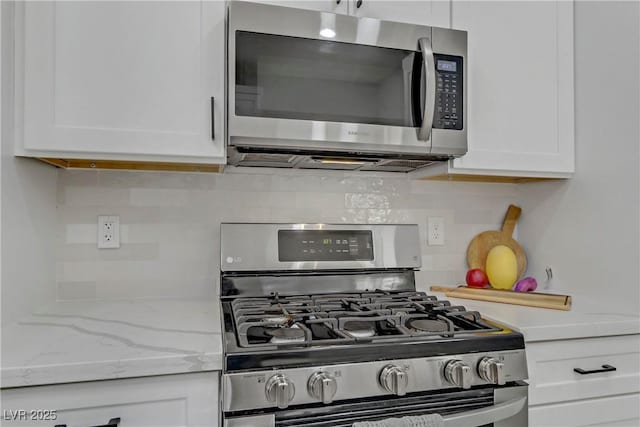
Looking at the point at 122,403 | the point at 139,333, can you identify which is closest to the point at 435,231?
the point at 139,333

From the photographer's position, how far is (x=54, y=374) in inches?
33.7

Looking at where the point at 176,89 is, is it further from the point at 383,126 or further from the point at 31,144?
the point at 383,126

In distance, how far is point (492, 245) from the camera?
1823 mm

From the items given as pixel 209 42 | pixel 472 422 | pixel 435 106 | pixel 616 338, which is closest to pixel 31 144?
pixel 209 42

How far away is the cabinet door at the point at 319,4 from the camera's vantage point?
133 cm

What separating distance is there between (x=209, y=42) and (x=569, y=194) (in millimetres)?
1415

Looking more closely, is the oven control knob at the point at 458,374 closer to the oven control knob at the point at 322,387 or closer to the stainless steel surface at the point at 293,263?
the oven control knob at the point at 322,387

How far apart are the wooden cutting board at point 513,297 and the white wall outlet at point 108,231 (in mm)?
1222

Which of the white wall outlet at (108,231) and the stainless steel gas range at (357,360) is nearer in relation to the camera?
the stainless steel gas range at (357,360)

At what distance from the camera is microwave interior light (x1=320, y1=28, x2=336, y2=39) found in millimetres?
1281

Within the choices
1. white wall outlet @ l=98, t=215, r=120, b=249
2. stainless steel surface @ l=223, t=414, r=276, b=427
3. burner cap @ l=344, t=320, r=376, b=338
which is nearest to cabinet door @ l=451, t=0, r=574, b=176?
burner cap @ l=344, t=320, r=376, b=338

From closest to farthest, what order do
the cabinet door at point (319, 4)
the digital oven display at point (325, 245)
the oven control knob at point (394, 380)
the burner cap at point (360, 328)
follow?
the oven control knob at point (394, 380)
the burner cap at point (360, 328)
the cabinet door at point (319, 4)
the digital oven display at point (325, 245)

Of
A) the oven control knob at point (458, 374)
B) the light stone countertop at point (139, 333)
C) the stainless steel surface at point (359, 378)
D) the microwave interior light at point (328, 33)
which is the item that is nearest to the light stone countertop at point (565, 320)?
the light stone countertop at point (139, 333)

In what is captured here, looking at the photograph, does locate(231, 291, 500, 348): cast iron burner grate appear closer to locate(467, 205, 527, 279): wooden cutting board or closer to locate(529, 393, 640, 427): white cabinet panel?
locate(529, 393, 640, 427): white cabinet panel
